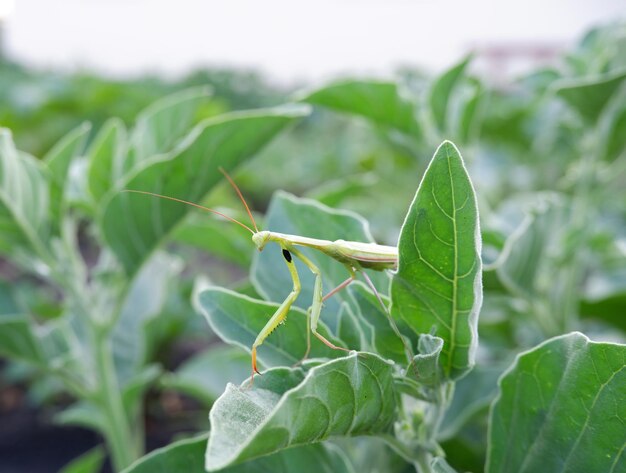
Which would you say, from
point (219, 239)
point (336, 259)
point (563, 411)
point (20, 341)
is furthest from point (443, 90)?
point (20, 341)

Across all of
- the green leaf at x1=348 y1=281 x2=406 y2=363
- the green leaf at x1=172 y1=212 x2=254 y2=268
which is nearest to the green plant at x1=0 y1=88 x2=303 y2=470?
the green leaf at x1=172 y1=212 x2=254 y2=268

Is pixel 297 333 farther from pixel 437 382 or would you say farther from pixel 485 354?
pixel 485 354

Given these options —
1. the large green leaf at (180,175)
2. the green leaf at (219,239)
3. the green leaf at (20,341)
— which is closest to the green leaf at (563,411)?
the large green leaf at (180,175)

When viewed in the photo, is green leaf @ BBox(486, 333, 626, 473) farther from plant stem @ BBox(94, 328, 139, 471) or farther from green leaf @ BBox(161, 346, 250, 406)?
plant stem @ BBox(94, 328, 139, 471)

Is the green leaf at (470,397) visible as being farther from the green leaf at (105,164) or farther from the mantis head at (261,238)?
the green leaf at (105,164)

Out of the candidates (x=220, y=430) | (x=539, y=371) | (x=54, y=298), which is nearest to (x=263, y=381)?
(x=220, y=430)

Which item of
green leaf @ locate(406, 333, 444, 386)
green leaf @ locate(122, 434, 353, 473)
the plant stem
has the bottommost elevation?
the plant stem
